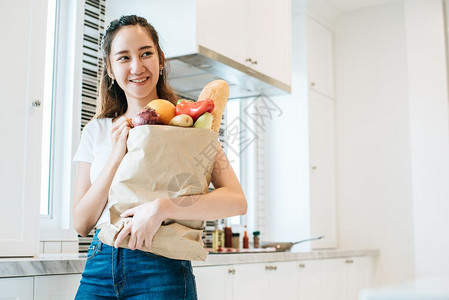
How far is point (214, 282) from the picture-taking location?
2574 millimetres

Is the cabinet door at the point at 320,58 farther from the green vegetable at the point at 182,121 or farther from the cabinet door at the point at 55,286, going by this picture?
the green vegetable at the point at 182,121

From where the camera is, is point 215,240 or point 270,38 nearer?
point 270,38

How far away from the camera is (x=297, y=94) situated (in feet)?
14.1

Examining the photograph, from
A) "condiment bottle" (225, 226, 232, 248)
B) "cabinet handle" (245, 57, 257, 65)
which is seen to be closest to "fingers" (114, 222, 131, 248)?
"cabinet handle" (245, 57, 257, 65)

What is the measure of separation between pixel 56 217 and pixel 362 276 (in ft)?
8.04

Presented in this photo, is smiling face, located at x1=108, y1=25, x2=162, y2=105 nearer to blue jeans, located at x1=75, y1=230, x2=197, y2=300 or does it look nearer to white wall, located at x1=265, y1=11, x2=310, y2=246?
blue jeans, located at x1=75, y1=230, x2=197, y2=300

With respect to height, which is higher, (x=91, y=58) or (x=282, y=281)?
(x=91, y=58)

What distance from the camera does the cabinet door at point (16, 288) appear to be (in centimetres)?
167

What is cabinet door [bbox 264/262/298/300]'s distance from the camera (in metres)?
3.06

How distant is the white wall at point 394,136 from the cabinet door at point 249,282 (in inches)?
68.2

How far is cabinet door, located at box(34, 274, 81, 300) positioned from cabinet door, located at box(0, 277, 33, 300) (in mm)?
23

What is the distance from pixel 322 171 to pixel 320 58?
895mm

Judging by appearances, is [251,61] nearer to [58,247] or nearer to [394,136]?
[58,247]

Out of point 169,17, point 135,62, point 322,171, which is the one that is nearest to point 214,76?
point 169,17
